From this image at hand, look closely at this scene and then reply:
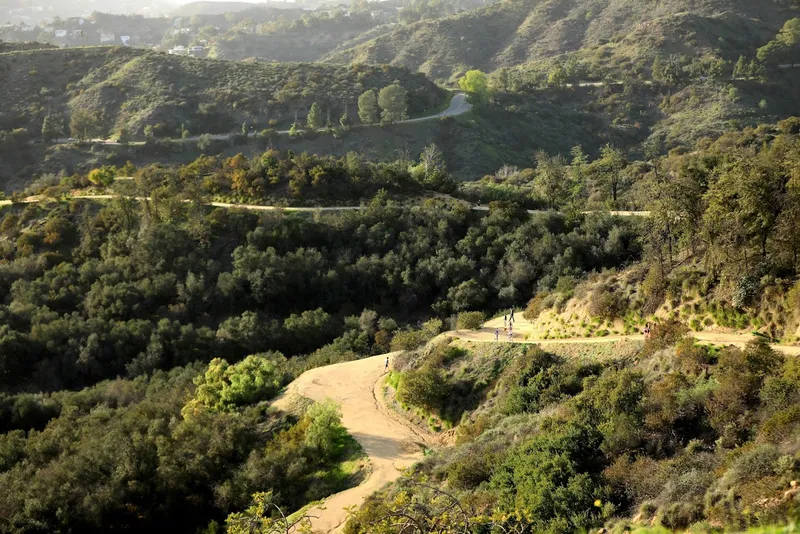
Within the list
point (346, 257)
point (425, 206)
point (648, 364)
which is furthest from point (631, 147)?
point (648, 364)

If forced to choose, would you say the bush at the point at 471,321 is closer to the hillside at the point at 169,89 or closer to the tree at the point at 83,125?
the hillside at the point at 169,89

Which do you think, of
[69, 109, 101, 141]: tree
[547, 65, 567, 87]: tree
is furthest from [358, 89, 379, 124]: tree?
[69, 109, 101, 141]: tree

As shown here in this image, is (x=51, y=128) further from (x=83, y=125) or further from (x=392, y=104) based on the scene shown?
(x=392, y=104)

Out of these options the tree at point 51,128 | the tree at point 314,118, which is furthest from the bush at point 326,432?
the tree at point 51,128

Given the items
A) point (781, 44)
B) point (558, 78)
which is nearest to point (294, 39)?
point (558, 78)

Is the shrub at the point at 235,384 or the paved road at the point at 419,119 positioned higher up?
A: the paved road at the point at 419,119

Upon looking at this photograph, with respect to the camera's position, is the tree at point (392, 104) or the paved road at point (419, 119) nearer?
the paved road at point (419, 119)
